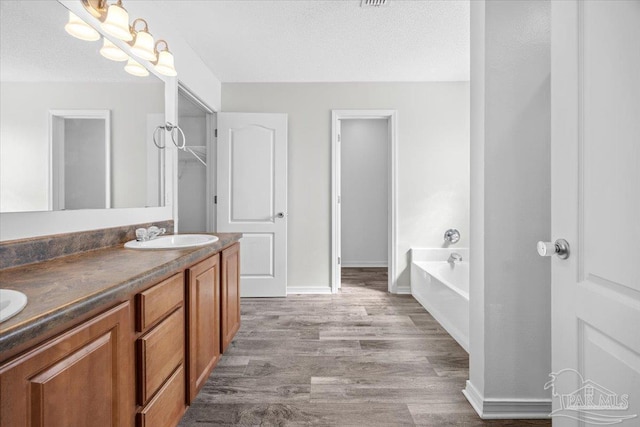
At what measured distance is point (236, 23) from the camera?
244cm

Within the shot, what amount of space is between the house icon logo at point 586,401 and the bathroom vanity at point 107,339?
51.3 inches

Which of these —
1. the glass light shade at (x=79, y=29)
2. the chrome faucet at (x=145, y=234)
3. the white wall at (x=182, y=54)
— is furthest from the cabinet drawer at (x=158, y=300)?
the white wall at (x=182, y=54)

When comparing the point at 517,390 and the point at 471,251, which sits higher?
the point at 471,251

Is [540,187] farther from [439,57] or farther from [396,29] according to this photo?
[439,57]

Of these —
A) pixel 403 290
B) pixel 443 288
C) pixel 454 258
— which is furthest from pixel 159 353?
pixel 454 258

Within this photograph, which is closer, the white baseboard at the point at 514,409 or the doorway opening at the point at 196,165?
the white baseboard at the point at 514,409

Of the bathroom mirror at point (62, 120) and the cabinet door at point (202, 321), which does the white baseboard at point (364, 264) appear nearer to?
the cabinet door at point (202, 321)

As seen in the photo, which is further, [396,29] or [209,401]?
[396,29]

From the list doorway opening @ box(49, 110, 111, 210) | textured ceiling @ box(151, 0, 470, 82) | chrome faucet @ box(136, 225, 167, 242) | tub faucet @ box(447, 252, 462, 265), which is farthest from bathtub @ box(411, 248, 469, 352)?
doorway opening @ box(49, 110, 111, 210)

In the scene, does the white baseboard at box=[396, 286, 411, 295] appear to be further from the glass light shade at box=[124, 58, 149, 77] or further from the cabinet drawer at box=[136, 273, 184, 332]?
the glass light shade at box=[124, 58, 149, 77]

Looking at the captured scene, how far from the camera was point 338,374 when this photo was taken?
1.88m

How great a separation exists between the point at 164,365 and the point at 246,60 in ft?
9.11

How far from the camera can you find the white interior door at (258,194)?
3.40 meters

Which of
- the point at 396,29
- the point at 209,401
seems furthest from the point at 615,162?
the point at 396,29
